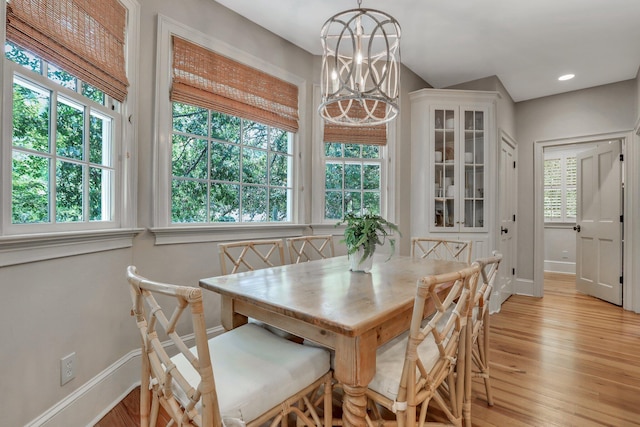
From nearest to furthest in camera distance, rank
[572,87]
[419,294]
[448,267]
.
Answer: [419,294], [448,267], [572,87]

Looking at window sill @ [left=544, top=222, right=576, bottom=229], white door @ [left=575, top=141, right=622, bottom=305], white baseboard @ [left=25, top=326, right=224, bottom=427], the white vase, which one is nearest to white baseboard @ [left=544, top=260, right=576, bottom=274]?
window sill @ [left=544, top=222, right=576, bottom=229]

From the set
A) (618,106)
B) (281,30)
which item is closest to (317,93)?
(281,30)

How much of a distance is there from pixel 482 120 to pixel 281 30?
2372 mm

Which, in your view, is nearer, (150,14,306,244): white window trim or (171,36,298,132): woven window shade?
(150,14,306,244): white window trim

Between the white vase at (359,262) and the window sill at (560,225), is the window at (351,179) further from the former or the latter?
the window sill at (560,225)

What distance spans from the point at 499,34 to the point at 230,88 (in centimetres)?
241

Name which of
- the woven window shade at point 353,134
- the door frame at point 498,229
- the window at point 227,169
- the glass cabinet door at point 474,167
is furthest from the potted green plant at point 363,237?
the door frame at point 498,229

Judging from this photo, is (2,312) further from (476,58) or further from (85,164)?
(476,58)

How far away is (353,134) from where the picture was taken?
328 cm

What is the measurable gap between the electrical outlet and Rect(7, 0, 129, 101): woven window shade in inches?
54.3

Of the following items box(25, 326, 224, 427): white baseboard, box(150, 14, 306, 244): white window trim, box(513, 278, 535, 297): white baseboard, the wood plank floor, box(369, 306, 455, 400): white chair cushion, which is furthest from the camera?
box(513, 278, 535, 297): white baseboard

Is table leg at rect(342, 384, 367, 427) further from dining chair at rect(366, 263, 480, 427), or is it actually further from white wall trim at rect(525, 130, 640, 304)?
white wall trim at rect(525, 130, 640, 304)

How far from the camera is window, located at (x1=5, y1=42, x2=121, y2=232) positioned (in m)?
1.37

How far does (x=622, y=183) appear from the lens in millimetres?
3809
